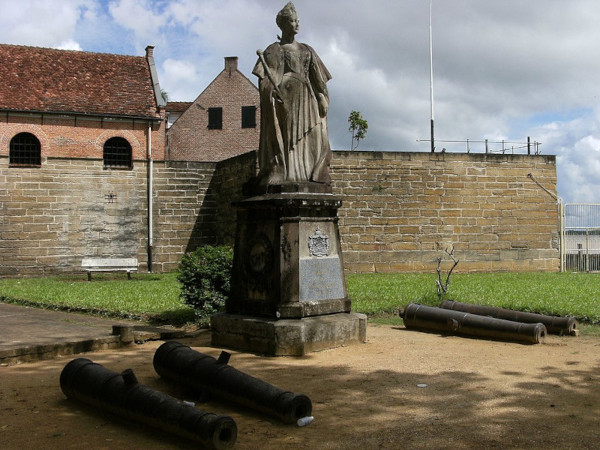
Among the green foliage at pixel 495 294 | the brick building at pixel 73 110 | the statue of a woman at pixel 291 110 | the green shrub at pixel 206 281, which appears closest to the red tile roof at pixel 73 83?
the brick building at pixel 73 110

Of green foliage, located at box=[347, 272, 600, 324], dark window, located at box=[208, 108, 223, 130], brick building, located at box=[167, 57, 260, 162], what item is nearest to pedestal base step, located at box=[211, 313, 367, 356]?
green foliage, located at box=[347, 272, 600, 324]

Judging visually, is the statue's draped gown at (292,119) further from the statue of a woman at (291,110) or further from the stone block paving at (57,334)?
the stone block paving at (57,334)

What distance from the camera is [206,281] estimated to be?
30.2 ft

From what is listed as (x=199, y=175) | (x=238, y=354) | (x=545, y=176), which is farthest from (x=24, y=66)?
(x=238, y=354)

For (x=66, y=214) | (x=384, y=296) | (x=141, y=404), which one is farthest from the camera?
(x=66, y=214)

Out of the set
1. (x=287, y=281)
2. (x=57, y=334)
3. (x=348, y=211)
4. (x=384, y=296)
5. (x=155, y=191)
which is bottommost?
(x=57, y=334)

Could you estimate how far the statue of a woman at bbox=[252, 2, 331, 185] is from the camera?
7.16m

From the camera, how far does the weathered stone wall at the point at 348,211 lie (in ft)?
59.5

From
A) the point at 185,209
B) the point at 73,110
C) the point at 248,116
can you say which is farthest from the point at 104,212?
the point at 248,116

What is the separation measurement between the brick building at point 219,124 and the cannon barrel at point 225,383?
98.7 ft

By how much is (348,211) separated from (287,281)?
1138 cm

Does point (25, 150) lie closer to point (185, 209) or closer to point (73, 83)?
point (73, 83)

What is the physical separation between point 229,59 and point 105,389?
33269 millimetres

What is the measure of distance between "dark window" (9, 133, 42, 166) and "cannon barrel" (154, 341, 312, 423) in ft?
57.0
